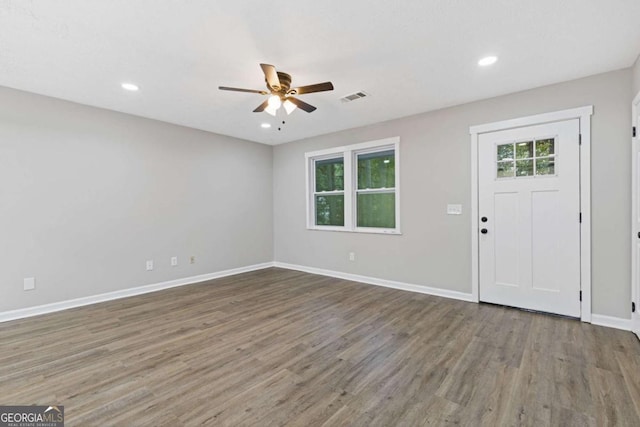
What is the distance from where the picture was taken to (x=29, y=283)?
135 inches

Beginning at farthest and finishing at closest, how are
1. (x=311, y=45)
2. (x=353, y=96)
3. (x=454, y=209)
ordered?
(x=454, y=209), (x=353, y=96), (x=311, y=45)

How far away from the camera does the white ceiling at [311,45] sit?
2.04 metres

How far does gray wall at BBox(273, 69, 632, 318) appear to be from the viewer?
297 centimetres

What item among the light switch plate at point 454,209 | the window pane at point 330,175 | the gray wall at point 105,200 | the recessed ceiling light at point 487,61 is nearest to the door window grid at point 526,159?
the light switch plate at point 454,209

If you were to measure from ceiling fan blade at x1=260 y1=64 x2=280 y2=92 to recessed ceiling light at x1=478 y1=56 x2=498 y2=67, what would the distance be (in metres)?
1.95

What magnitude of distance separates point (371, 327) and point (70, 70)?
404 cm

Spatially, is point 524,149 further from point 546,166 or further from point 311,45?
point 311,45

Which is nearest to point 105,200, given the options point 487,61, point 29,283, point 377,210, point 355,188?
point 29,283

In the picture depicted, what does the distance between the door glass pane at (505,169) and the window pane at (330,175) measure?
254 cm

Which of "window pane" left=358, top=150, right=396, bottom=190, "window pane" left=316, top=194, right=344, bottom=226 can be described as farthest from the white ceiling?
"window pane" left=316, top=194, right=344, bottom=226

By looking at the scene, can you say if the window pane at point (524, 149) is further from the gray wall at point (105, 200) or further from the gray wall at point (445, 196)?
the gray wall at point (105, 200)

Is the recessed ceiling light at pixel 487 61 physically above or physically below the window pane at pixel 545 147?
above

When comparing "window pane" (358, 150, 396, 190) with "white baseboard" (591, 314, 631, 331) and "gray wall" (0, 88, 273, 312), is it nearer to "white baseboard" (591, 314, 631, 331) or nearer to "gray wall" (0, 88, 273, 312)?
"gray wall" (0, 88, 273, 312)

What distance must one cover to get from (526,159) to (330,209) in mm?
3199
